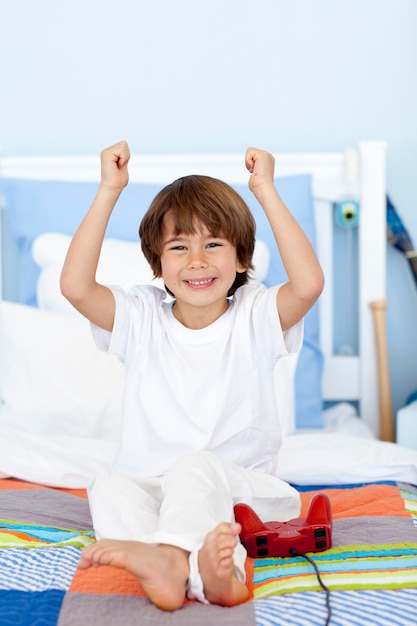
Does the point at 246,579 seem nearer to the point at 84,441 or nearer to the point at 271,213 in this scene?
the point at 271,213

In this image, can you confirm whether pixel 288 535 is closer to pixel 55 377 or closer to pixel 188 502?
pixel 188 502

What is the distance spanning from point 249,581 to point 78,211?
1.39 m

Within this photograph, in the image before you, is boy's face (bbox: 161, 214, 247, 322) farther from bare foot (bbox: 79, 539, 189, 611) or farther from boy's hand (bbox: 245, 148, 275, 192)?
bare foot (bbox: 79, 539, 189, 611)

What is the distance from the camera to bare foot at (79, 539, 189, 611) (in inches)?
35.9

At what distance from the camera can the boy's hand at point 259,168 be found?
1.29m

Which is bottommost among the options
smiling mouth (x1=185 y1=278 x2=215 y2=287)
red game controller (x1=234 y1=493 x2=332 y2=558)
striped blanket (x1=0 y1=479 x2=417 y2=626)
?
striped blanket (x1=0 y1=479 x2=417 y2=626)

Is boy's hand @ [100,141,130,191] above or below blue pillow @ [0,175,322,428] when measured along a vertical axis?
below

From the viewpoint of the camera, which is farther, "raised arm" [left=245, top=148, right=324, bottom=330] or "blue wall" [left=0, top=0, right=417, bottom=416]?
"blue wall" [left=0, top=0, right=417, bottom=416]

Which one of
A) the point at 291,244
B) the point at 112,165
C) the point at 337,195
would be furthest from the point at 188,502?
the point at 337,195

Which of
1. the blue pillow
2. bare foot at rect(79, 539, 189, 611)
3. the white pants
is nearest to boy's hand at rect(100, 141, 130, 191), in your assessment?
the white pants

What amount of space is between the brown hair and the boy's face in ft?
0.04

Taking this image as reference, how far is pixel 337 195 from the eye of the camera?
2342mm

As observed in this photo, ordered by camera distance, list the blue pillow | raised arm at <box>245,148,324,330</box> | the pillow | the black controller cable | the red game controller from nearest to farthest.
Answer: the black controller cable, the red game controller, raised arm at <box>245,148,324,330</box>, the pillow, the blue pillow

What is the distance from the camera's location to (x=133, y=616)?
903mm
